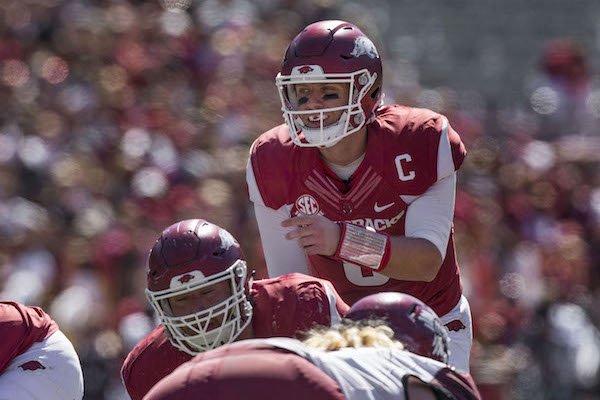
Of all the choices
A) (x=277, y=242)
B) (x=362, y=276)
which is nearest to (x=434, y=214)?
(x=362, y=276)

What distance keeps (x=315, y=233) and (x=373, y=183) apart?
498 mm

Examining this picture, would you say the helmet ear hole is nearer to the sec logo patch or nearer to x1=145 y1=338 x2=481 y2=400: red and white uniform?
the sec logo patch

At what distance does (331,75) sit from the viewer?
421 cm

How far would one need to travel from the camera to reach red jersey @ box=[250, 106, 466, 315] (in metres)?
4.38

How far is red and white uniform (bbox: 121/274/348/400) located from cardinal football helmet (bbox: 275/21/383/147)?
0.52 meters

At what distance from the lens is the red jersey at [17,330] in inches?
165

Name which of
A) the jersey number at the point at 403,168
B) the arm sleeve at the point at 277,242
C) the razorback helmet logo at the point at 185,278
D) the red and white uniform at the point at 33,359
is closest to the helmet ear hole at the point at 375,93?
the jersey number at the point at 403,168

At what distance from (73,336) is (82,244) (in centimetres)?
85

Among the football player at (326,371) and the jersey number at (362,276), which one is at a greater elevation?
the football player at (326,371)

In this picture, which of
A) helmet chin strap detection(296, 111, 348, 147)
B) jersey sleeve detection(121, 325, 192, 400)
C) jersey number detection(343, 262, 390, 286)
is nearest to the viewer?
jersey sleeve detection(121, 325, 192, 400)

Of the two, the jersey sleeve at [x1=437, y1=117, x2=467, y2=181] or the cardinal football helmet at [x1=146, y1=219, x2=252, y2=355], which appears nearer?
the cardinal football helmet at [x1=146, y1=219, x2=252, y2=355]

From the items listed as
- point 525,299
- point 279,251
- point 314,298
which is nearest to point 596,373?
point 525,299

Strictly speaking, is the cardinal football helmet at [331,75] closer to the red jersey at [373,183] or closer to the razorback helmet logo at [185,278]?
the red jersey at [373,183]

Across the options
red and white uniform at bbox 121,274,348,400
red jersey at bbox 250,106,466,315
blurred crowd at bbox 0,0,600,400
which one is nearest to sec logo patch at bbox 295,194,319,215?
red jersey at bbox 250,106,466,315
